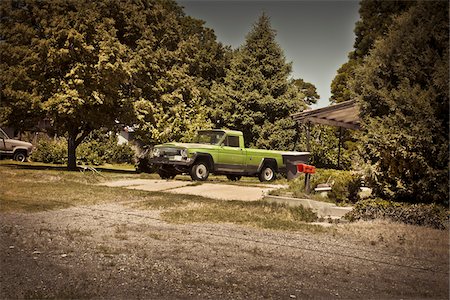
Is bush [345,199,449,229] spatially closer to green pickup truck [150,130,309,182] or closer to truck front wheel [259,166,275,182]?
green pickup truck [150,130,309,182]

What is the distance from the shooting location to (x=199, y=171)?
17.5 metres

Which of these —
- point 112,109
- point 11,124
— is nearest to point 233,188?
point 112,109

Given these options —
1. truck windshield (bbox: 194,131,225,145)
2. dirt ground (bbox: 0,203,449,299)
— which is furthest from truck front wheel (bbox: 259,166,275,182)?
dirt ground (bbox: 0,203,449,299)

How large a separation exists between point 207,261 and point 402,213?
470 cm

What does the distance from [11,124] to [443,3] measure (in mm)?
19464

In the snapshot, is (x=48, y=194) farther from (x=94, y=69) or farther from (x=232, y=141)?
(x=94, y=69)

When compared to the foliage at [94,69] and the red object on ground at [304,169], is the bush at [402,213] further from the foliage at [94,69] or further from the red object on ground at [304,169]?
the foliage at [94,69]

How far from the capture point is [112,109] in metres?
22.4

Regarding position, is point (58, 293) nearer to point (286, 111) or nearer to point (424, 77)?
point (424, 77)

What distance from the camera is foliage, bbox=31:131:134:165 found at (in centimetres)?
3098

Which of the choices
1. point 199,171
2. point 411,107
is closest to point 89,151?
point 199,171

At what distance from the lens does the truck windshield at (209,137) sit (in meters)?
18.3

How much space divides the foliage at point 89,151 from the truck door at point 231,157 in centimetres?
1562

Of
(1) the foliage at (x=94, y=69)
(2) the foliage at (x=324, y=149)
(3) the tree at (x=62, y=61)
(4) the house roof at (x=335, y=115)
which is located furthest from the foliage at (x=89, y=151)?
(4) the house roof at (x=335, y=115)
